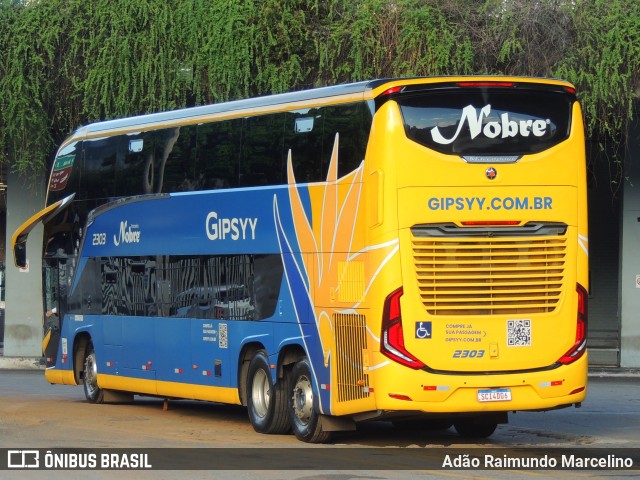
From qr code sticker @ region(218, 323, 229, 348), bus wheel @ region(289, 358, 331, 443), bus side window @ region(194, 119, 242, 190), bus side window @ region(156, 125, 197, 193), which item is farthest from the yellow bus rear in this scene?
bus side window @ region(156, 125, 197, 193)

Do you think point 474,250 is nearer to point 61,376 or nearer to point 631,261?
point 61,376

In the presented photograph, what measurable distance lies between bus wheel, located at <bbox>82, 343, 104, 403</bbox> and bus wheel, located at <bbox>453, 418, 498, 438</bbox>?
289 inches

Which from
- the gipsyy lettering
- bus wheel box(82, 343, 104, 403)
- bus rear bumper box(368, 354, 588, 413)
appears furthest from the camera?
bus wheel box(82, 343, 104, 403)

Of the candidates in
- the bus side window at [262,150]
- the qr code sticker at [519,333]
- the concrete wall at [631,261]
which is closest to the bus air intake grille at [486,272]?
the qr code sticker at [519,333]

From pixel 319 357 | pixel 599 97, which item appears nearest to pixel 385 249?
pixel 319 357

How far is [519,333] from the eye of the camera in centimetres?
1523

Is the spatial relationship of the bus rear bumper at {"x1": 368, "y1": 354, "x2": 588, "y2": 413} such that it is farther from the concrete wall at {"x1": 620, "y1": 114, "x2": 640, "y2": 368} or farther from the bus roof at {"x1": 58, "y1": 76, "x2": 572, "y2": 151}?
the concrete wall at {"x1": 620, "y1": 114, "x2": 640, "y2": 368}

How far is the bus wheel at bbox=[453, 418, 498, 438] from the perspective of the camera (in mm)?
17219

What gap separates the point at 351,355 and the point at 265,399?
8.41 ft

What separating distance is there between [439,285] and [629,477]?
3034 mm

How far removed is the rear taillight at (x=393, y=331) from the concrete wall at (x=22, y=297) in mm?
19830

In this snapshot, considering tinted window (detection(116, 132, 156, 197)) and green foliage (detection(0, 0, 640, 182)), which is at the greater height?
green foliage (detection(0, 0, 640, 182))

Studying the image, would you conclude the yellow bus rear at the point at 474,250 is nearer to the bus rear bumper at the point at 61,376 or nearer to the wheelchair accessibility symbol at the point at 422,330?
the wheelchair accessibility symbol at the point at 422,330

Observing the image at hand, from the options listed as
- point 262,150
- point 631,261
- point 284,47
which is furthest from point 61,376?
point 631,261
